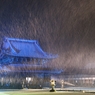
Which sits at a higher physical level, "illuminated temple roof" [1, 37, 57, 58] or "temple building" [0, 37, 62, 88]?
"illuminated temple roof" [1, 37, 57, 58]

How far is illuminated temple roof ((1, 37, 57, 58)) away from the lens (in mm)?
40809

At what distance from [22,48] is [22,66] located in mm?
5839

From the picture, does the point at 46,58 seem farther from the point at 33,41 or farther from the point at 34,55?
the point at 33,41

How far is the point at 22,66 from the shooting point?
125 ft

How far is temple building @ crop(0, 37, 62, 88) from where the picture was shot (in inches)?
1496

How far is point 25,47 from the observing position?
43.9 metres

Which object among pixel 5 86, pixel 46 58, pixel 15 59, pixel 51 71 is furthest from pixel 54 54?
pixel 5 86

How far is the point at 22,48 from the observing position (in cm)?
4316

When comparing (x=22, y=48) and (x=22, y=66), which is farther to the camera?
(x=22, y=48)

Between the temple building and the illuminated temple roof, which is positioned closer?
the temple building

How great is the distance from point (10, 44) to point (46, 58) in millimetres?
7197

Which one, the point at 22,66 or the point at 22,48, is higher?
the point at 22,48

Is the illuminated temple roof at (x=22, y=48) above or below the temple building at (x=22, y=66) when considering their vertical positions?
above

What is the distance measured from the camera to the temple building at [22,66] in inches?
1496
